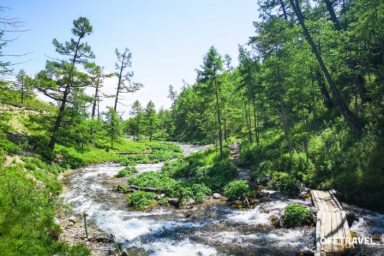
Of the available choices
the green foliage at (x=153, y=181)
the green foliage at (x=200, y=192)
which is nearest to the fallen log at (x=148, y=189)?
the green foliage at (x=153, y=181)

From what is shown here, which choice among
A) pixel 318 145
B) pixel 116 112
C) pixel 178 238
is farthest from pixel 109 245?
pixel 116 112

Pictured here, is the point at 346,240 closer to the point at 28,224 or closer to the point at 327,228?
the point at 327,228

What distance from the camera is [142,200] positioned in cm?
1692

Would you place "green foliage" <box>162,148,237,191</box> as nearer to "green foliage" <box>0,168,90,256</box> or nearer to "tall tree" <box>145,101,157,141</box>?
"green foliage" <box>0,168,90,256</box>

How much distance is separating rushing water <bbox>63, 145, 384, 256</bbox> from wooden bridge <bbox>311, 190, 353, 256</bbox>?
0.53 metres

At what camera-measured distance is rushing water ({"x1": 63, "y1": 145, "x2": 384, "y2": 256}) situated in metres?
10.5

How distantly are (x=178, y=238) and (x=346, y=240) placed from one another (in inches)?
263

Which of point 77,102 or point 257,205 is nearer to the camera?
point 257,205

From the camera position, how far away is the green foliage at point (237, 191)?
17.1 m

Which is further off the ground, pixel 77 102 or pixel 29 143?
pixel 77 102

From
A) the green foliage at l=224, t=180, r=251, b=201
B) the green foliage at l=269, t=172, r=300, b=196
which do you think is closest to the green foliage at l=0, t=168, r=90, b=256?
the green foliage at l=224, t=180, r=251, b=201

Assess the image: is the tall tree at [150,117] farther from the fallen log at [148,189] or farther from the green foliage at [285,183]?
the green foliage at [285,183]

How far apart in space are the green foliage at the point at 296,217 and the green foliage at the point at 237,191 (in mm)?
4399

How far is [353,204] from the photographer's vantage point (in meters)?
14.1
